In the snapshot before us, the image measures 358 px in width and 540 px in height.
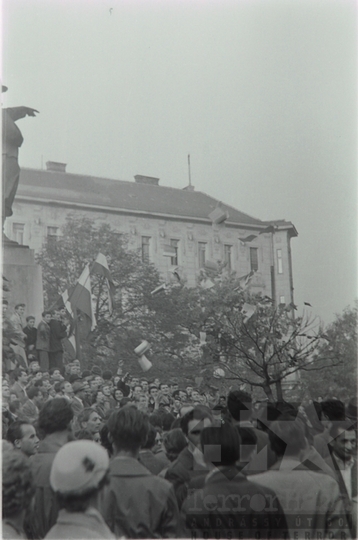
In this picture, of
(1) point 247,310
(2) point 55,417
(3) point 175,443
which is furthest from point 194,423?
(1) point 247,310

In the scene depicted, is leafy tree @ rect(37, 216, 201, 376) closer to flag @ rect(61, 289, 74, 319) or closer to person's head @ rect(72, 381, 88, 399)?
flag @ rect(61, 289, 74, 319)

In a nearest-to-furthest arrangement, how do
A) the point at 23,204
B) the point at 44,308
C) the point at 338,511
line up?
the point at 338,511 → the point at 23,204 → the point at 44,308

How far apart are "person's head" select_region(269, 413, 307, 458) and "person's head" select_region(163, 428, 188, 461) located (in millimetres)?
593

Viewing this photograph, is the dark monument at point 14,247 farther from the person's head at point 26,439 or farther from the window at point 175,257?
the person's head at point 26,439

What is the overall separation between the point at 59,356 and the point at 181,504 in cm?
385

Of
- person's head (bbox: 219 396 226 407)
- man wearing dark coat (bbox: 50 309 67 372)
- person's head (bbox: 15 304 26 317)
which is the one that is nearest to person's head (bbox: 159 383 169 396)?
person's head (bbox: 219 396 226 407)

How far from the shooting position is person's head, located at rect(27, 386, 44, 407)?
→ 581cm

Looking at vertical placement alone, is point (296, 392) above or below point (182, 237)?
below

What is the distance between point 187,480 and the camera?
132 inches

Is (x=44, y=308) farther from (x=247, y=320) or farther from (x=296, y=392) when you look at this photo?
(x=296, y=392)

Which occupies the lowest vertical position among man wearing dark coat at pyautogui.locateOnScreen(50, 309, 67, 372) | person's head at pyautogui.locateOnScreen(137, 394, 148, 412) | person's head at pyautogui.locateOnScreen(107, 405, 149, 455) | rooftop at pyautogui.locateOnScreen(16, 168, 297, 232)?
person's head at pyautogui.locateOnScreen(137, 394, 148, 412)

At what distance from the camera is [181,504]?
327 cm

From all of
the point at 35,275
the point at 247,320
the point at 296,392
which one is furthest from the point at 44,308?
the point at 296,392

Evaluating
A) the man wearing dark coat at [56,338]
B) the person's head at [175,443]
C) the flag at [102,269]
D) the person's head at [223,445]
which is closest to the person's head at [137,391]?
the man wearing dark coat at [56,338]
